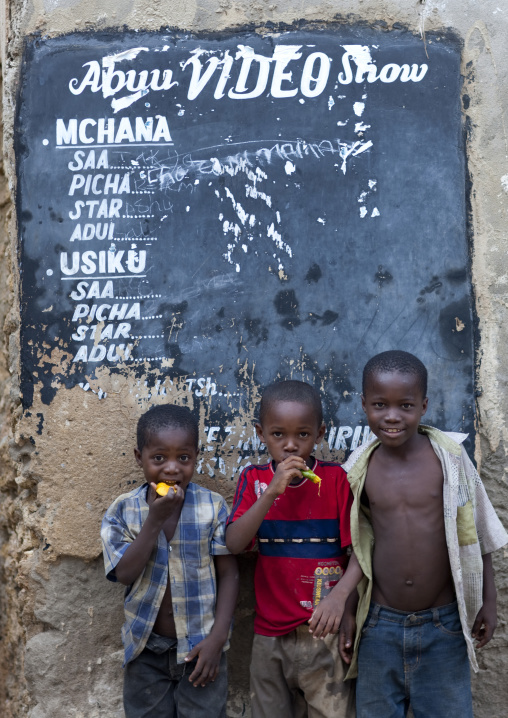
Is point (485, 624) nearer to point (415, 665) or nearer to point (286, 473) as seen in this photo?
point (415, 665)

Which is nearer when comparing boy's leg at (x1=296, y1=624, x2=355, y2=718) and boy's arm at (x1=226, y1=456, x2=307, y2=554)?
boy's arm at (x1=226, y1=456, x2=307, y2=554)

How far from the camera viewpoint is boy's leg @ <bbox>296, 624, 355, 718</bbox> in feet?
7.47

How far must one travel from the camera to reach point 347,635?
2.25 m

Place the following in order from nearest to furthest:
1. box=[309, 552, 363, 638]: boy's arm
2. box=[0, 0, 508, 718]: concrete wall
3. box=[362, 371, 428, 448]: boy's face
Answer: box=[309, 552, 363, 638]: boy's arm → box=[362, 371, 428, 448]: boy's face → box=[0, 0, 508, 718]: concrete wall

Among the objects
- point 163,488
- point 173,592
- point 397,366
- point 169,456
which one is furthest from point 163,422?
point 397,366

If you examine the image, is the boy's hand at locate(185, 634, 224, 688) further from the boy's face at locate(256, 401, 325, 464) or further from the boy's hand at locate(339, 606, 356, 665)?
the boy's face at locate(256, 401, 325, 464)

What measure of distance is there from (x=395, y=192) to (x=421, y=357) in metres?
0.62

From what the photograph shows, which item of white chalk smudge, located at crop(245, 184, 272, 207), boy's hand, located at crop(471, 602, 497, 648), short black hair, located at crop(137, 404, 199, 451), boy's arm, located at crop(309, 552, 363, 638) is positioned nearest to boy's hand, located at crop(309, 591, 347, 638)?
boy's arm, located at crop(309, 552, 363, 638)

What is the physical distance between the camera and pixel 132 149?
2.69m

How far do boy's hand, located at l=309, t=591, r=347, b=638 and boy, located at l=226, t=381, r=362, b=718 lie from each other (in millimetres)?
76

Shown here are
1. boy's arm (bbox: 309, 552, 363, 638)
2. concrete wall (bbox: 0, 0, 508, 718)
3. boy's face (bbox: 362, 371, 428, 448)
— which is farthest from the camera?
concrete wall (bbox: 0, 0, 508, 718)

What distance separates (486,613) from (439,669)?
0.24 metres

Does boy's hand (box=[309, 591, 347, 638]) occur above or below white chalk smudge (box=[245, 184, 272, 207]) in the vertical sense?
below

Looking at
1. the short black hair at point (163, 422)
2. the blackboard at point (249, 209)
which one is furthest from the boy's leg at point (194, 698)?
the blackboard at point (249, 209)
